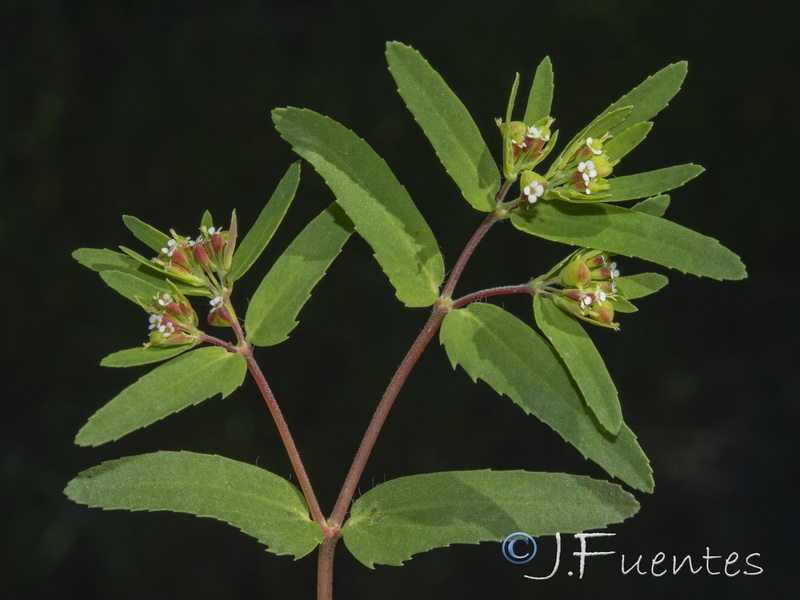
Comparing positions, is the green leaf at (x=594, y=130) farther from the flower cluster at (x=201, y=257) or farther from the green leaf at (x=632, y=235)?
the flower cluster at (x=201, y=257)

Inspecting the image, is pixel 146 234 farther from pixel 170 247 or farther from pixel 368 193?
pixel 368 193

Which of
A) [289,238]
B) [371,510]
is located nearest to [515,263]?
[289,238]

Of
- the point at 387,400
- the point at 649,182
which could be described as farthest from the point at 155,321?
the point at 649,182

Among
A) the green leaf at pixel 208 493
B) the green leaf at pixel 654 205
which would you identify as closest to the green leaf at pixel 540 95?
the green leaf at pixel 654 205

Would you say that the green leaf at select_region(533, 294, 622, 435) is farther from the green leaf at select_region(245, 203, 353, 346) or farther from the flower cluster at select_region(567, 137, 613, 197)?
the green leaf at select_region(245, 203, 353, 346)

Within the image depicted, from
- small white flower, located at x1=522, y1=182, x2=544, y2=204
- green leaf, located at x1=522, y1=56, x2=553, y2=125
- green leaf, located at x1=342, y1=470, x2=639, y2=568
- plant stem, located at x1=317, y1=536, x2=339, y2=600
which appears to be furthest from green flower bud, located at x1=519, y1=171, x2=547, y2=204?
plant stem, located at x1=317, y1=536, x2=339, y2=600

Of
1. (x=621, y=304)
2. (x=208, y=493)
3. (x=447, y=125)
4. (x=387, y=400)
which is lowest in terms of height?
(x=208, y=493)
